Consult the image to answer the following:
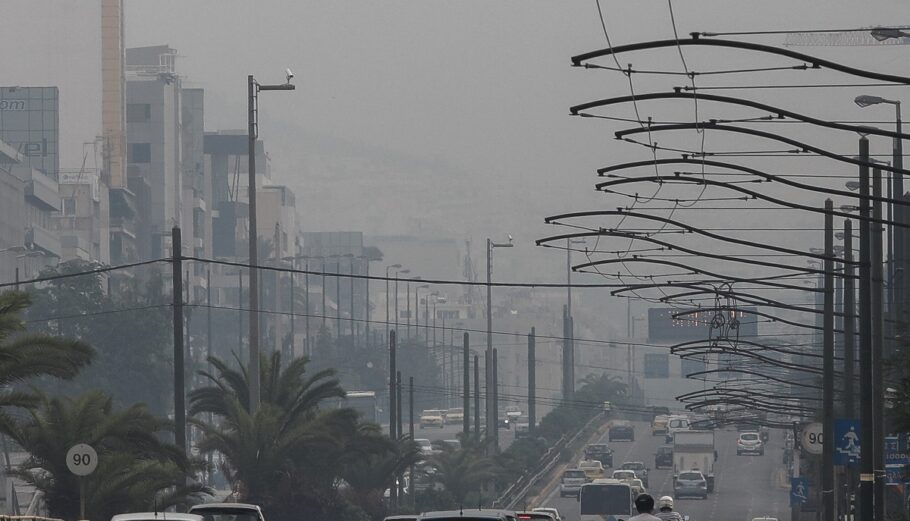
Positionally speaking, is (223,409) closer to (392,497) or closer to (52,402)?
(52,402)

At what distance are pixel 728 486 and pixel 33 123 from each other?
10648 centimetres

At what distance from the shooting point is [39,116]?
192 m

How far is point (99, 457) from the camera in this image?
140ft

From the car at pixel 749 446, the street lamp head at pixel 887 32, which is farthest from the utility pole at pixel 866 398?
the car at pixel 749 446

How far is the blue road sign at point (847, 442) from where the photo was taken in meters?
37.9

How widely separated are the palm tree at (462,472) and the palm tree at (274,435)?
33.5 meters

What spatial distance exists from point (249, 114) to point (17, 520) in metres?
20.3

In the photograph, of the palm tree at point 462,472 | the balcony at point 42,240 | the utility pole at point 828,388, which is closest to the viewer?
the utility pole at point 828,388

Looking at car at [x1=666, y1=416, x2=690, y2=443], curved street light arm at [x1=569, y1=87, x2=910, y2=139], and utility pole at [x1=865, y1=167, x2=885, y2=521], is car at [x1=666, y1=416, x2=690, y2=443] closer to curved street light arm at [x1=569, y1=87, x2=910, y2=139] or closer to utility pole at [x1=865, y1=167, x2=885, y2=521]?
utility pole at [x1=865, y1=167, x2=885, y2=521]

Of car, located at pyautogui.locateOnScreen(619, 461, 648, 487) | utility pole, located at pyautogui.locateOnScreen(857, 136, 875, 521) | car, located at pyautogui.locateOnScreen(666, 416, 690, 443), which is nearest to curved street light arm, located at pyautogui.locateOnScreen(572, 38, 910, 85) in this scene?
utility pole, located at pyautogui.locateOnScreen(857, 136, 875, 521)

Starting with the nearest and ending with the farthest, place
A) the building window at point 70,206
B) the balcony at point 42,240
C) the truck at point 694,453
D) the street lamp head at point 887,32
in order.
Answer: the street lamp head at point 887,32 < the truck at point 694,453 < the balcony at point 42,240 < the building window at point 70,206

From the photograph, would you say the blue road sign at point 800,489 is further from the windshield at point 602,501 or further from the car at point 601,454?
the car at point 601,454

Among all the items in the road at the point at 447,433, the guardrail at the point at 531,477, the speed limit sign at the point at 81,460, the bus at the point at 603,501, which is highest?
the speed limit sign at the point at 81,460

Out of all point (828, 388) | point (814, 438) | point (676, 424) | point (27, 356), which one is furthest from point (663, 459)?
point (27, 356)
